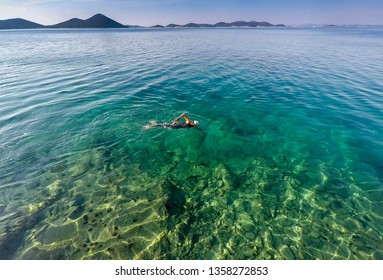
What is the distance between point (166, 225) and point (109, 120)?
38.4 feet

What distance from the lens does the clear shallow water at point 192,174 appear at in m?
9.02

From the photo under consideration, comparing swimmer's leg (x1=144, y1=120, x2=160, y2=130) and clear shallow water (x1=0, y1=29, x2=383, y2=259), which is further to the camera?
swimmer's leg (x1=144, y1=120, x2=160, y2=130)

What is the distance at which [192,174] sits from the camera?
12742mm

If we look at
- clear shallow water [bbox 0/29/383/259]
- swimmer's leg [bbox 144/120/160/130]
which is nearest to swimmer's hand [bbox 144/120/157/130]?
swimmer's leg [bbox 144/120/160/130]

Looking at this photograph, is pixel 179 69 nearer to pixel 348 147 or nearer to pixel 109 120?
pixel 109 120

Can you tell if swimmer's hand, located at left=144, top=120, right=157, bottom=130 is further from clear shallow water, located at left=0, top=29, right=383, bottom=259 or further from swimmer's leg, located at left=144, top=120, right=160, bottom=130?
clear shallow water, located at left=0, top=29, right=383, bottom=259

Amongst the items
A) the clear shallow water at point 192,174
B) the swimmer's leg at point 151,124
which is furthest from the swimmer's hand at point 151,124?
the clear shallow water at point 192,174

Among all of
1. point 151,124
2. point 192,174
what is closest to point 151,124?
point 151,124

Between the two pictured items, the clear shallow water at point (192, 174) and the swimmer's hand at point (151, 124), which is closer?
the clear shallow water at point (192, 174)

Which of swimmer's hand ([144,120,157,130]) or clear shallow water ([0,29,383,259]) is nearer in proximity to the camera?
clear shallow water ([0,29,383,259])

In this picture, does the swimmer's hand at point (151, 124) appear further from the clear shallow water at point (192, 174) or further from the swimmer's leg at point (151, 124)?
the clear shallow water at point (192, 174)

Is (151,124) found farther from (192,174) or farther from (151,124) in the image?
(192,174)

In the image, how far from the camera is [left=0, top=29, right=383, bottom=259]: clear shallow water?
9.02m
